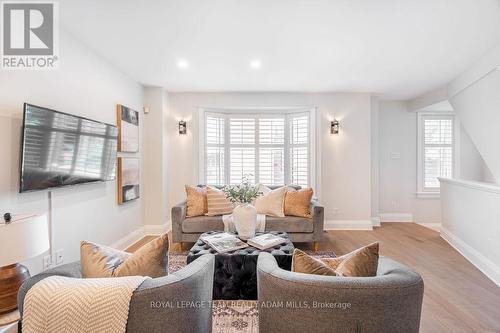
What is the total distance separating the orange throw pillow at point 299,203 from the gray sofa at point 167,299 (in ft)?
8.21

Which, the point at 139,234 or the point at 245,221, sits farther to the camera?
the point at 139,234

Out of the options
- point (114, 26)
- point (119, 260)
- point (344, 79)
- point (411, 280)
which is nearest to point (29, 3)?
point (114, 26)

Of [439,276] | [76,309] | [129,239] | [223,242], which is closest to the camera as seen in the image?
[76,309]

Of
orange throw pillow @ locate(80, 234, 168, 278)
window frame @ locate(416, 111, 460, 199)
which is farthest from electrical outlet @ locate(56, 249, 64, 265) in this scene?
window frame @ locate(416, 111, 460, 199)

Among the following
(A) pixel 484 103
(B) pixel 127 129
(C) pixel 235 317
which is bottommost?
(C) pixel 235 317

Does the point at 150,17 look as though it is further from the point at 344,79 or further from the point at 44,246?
the point at 344,79

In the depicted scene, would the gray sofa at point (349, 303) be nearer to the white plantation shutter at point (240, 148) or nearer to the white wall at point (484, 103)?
the white wall at point (484, 103)

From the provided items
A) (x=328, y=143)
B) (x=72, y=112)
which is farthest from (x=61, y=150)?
(x=328, y=143)

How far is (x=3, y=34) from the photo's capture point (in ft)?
6.59

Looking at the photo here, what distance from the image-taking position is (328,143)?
15.7 feet

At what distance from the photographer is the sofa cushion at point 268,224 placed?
3.58m

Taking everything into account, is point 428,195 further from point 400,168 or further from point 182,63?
point 182,63

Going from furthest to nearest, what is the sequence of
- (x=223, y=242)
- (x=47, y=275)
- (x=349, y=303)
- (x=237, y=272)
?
(x=223, y=242), (x=237, y=272), (x=47, y=275), (x=349, y=303)

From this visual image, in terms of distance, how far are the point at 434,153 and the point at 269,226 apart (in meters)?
4.26
